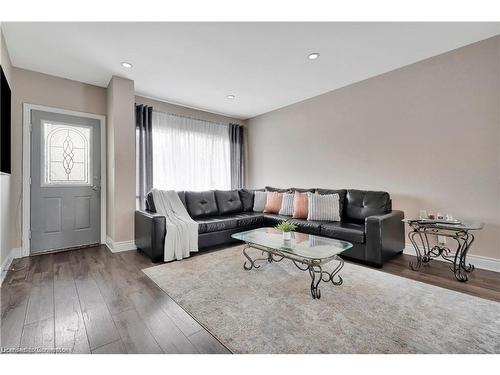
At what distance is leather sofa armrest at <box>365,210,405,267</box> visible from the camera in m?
2.57

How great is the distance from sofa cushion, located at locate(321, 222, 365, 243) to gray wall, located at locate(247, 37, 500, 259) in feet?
2.93

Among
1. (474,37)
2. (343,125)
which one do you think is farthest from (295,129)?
(474,37)

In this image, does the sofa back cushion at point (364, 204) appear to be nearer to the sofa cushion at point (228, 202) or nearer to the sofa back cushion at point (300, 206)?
the sofa back cushion at point (300, 206)

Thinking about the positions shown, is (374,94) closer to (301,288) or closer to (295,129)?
(295,129)

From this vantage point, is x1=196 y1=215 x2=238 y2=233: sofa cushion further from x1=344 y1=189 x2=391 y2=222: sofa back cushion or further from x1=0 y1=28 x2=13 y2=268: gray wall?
x1=0 y1=28 x2=13 y2=268: gray wall

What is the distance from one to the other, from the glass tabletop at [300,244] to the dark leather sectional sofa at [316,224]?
53 centimetres

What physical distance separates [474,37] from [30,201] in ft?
19.3

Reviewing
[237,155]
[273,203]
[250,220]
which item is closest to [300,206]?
[273,203]

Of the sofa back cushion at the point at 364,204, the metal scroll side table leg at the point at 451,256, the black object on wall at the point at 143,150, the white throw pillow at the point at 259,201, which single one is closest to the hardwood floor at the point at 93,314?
the black object on wall at the point at 143,150

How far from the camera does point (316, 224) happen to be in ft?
10.4

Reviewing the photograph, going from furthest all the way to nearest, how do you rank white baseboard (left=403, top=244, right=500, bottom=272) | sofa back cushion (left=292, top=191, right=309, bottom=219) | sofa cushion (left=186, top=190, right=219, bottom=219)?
sofa cushion (left=186, top=190, right=219, bottom=219), sofa back cushion (left=292, top=191, right=309, bottom=219), white baseboard (left=403, top=244, right=500, bottom=272)

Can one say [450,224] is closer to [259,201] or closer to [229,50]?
[259,201]

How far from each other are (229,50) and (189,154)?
2510 mm

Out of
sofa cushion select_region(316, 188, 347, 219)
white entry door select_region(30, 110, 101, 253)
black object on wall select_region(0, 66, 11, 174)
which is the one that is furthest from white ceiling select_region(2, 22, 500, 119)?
sofa cushion select_region(316, 188, 347, 219)
